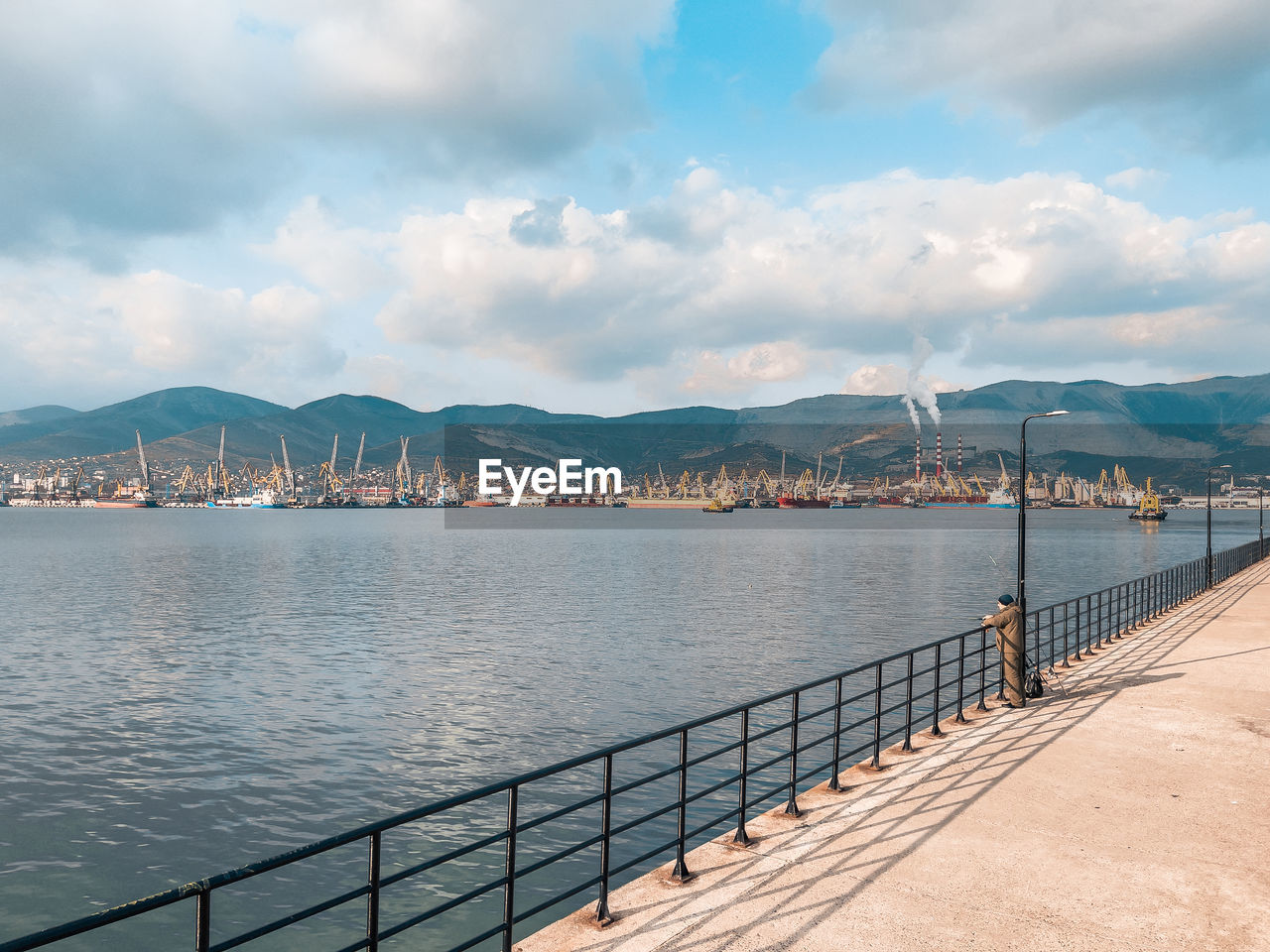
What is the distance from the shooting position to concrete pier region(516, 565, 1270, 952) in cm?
710

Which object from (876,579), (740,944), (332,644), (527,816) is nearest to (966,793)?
(740,944)

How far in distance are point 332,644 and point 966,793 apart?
3076 centimetres

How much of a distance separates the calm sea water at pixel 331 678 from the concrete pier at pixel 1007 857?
30.4 ft

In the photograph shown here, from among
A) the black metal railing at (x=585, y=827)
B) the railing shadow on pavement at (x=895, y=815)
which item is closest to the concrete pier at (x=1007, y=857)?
the railing shadow on pavement at (x=895, y=815)

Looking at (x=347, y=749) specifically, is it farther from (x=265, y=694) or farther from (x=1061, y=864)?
(x=1061, y=864)

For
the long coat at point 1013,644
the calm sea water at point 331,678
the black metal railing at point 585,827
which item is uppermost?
the long coat at point 1013,644

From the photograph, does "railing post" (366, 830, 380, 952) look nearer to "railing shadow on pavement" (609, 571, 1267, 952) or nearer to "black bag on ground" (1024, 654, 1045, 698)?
"railing shadow on pavement" (609, 571, 1267, 952)

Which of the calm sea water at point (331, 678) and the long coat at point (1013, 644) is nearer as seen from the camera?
the long coat at point (1013, 644)

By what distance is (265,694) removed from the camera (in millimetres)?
26938

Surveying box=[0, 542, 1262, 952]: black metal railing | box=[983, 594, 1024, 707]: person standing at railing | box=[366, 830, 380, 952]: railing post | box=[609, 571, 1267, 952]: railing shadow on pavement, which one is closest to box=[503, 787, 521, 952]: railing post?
box=[0, 542, 1262, 952]: black metal railing

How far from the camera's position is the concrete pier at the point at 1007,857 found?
7.10m

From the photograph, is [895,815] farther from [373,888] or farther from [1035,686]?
[1035,686]

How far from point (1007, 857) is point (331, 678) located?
24.9 metres

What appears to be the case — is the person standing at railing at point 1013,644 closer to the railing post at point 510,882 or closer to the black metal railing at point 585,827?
the black metal railing at point 585,827
